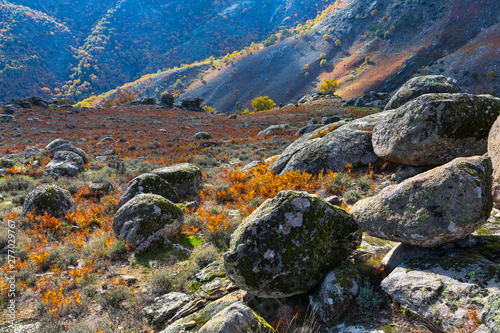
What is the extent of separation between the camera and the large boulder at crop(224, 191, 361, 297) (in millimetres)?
3799

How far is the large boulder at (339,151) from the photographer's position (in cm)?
922

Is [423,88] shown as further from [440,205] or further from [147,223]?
[147,223]

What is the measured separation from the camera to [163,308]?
437 centimetres

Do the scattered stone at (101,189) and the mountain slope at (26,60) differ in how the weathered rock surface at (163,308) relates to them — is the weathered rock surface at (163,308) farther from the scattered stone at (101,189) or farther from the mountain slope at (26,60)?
the mountain slope at (26,60)

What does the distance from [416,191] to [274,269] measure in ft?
8.51

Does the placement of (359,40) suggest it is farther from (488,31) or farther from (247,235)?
(247,235)

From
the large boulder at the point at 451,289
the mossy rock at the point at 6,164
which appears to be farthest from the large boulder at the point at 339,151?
the mossy rock at the point at 6,164

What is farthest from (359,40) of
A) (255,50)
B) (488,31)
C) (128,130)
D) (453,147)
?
(453,147)

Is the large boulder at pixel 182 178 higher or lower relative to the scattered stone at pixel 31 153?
lower

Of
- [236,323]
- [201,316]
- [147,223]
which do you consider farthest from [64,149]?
[236,323]

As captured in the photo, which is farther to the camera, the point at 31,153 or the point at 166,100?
the point at 166,100

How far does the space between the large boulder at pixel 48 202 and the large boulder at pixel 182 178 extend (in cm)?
333

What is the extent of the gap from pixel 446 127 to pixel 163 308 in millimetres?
8026

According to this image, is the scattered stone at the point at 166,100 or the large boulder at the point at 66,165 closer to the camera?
the large boulder at the point at 66,165
